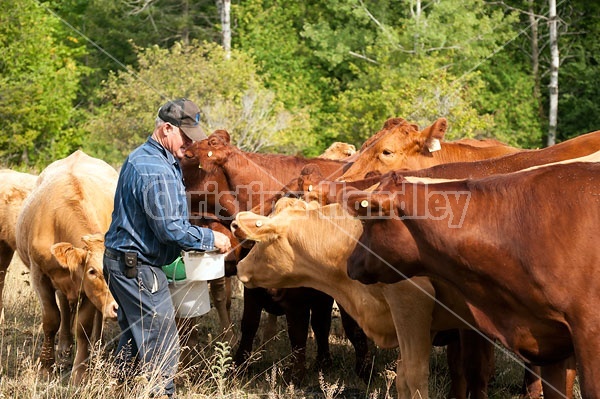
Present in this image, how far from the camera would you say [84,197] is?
7.99 m

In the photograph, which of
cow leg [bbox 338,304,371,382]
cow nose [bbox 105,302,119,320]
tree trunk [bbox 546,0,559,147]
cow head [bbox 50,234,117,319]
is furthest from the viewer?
tree trunk [bbox 546,0,559,147]

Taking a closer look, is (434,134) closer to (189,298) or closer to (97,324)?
(189,298)

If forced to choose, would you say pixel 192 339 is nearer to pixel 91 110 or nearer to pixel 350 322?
pixel 350 322

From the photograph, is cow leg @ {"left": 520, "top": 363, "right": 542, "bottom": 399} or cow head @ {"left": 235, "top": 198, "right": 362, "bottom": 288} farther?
cow leg @ {"left": 520, "top": 363, "right": 542, "bottom": 399}

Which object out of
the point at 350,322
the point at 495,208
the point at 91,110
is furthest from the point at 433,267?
the point at 91,110

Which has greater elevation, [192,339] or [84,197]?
[84,197]

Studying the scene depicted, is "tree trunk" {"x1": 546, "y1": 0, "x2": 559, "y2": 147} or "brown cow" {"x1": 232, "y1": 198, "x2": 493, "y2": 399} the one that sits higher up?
"tree trunk" {"x1": 546, "y1": 0, "x2": 559, "y2": 147}

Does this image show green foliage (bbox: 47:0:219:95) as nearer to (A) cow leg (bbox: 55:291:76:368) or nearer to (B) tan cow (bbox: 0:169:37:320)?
(B) tan cow (bbox: 0:169:37:320)

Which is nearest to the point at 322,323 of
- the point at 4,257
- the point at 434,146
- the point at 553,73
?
the point at 434,146

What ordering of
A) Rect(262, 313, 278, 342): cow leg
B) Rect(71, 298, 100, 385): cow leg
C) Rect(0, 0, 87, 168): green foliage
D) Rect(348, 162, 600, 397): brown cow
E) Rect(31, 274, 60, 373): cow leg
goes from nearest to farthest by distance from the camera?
Rect(348, 162, 600, 397): brown cow
Rect(71, 298, 100, 385): cow leg
Rect(31, 274, 60, 373): cow leg
Rect(262, 313, 278, 342): cow leg
Rect(0, 0, 87, 168): green foliage

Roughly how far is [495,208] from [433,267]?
0.49 metres

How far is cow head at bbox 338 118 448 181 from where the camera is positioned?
25.5 feet

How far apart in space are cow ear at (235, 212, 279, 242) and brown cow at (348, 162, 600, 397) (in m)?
1.32

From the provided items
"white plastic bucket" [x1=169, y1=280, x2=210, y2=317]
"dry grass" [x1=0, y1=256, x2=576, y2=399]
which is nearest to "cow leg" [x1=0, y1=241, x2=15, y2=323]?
"dry grass" [x1=0, y1=256, x2=576, y2=399]
